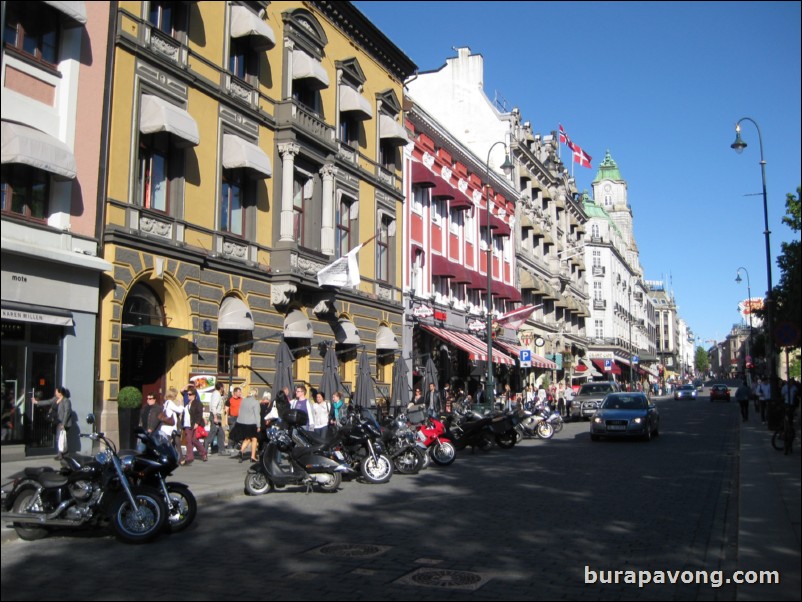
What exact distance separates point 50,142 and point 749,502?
13978 millimetres

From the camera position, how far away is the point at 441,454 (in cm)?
1884

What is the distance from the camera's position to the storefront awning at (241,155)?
21469mm

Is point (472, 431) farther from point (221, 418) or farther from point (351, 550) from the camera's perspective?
point (351, 550)

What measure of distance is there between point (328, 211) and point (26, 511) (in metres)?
18.0

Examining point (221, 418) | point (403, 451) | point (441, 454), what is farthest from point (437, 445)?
point (221, 418)

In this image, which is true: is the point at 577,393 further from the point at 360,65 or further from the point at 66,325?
the point at 66,325

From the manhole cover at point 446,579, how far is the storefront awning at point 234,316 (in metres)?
14.3

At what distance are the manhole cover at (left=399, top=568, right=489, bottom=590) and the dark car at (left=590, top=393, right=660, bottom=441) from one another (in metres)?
17.8

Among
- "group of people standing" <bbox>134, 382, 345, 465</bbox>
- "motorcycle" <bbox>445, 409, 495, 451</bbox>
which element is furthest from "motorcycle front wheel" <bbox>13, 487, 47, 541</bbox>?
"motorcycle" <bbox>445, 409, 495, 451</bbox>

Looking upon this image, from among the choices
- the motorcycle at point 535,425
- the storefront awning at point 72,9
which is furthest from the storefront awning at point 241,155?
the motorcycle at point 535,425

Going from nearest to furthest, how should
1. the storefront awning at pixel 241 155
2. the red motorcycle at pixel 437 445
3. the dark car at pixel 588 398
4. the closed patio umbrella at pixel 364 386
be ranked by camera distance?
the red motorcycle at pixel 437 445, the storefront awning at pixel 241 155, the closed patio umbrella at pixel 364 386, the dark car at pixel 588 398

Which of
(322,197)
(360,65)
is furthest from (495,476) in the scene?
(360,65)

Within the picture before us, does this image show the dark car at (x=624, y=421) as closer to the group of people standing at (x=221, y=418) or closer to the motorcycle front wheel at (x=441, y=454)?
the motorcycle front wheel at (x=441, y=454)

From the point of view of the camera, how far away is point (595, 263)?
91938 millimetres
